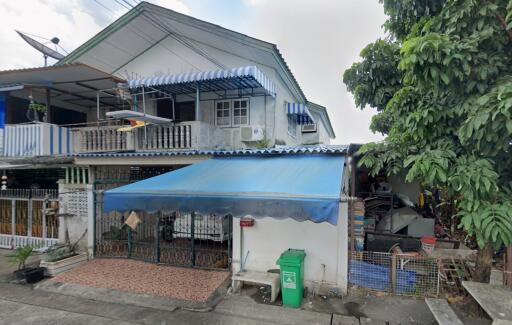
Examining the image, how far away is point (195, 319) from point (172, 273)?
290 centimetres

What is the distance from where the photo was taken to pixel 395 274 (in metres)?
7.34

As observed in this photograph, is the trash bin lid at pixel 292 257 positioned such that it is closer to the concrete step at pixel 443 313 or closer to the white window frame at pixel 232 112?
the concrete step at pixel 443 313

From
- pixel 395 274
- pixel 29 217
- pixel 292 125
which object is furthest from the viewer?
pixel 292 125

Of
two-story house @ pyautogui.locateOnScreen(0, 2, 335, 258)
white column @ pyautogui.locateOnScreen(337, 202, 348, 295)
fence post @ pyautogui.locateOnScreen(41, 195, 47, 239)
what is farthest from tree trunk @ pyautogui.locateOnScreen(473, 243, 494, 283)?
fence post @ pyautogui.locateOnScreen(41, 195, 47, 239)

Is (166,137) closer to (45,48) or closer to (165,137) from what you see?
(165,137)

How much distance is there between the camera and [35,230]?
493 inches

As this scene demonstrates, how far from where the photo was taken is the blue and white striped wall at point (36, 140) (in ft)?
36.7

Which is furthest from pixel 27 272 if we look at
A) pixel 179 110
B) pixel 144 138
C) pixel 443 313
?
pixel 443 313

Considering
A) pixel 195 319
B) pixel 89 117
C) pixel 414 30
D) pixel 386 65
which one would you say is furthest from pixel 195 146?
pixel 89 117

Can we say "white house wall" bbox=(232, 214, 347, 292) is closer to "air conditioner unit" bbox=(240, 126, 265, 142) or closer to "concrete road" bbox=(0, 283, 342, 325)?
"concrete road" bbox=(0, 283, 342, 325)

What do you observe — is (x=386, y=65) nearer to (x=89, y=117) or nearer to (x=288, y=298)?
(x=288, y=298)

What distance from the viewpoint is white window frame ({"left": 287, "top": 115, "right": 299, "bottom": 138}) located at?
1506 centimetres

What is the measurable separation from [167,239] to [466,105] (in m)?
11.1

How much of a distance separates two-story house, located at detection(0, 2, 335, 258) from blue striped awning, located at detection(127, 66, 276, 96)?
39 millimetres
